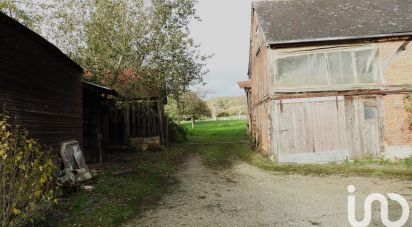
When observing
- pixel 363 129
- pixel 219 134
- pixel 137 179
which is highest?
pixel 363 129

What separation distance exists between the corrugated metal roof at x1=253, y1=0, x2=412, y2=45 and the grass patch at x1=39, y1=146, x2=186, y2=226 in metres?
7.55

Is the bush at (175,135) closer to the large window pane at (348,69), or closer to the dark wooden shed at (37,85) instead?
the dark wooden shed at (37,85)

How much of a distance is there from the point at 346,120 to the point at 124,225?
1113 centimetres

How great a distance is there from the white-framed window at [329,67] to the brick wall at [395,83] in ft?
1.33

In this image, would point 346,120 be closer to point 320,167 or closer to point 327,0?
point 320,167

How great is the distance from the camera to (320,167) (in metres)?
13.9

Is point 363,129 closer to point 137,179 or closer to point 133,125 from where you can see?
point 137,179

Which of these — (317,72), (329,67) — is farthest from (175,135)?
(329,67)

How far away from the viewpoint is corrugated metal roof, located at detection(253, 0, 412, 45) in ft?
49.1

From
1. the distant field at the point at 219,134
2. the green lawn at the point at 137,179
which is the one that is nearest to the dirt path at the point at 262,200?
the green lawn at the point at 137,179

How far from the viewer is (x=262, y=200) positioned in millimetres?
9016

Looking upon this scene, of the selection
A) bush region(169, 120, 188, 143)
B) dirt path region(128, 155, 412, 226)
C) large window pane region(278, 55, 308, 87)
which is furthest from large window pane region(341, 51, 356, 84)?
bush region(169, 120, 188, 143)

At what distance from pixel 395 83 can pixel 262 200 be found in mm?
9651

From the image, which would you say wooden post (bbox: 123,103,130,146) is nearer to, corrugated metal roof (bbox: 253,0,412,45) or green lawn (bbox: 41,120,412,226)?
green lawn (bbox: 41,120,412,226)
